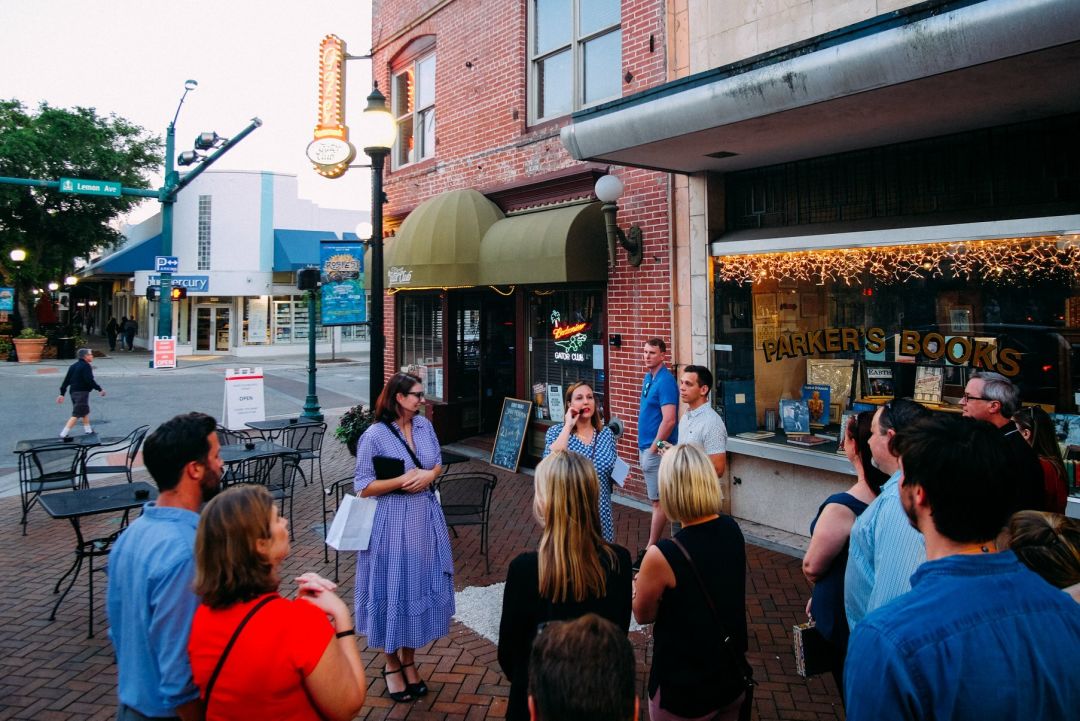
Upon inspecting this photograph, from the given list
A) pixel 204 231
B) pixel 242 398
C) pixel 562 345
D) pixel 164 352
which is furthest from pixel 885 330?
pixel 204 231

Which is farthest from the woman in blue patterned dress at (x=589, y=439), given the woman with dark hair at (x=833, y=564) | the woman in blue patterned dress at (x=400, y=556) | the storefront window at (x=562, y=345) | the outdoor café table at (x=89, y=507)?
the storefront window at (x=562, y=345)

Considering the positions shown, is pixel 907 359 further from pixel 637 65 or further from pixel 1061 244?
pixel 637 65

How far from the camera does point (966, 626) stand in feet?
5.03

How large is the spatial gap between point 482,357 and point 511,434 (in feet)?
7.10

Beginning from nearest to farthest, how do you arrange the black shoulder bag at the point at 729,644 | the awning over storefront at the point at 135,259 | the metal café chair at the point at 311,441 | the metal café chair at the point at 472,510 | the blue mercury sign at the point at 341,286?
the black shoulder bag at the point at 729,644 < the metal café chair at the point at 472,510 < the metal café chair at the point at 311,441 < the blue mercury sign at the point at 341,286 < the awning over storefront at the point at 135,259

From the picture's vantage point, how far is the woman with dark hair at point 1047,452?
3715 mm

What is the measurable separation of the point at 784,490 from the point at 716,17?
507 cm

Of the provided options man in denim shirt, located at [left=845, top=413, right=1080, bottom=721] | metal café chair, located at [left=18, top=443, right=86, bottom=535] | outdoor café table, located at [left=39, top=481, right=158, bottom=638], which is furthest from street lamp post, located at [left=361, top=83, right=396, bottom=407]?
man in denim shirt, located at [left=845, top=413, right=1080, bottom=721]

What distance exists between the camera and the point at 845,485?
21.6 feet

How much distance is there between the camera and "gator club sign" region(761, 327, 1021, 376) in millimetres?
5879

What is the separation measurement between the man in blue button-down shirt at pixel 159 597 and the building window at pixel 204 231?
34.4 meters

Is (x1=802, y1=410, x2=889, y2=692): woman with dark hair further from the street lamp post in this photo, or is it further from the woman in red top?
the street lamp post

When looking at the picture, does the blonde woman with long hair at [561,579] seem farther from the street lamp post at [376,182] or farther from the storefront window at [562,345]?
the storefront window at [562,345]

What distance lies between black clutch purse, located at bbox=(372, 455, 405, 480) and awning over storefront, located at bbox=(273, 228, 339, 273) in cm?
3144
